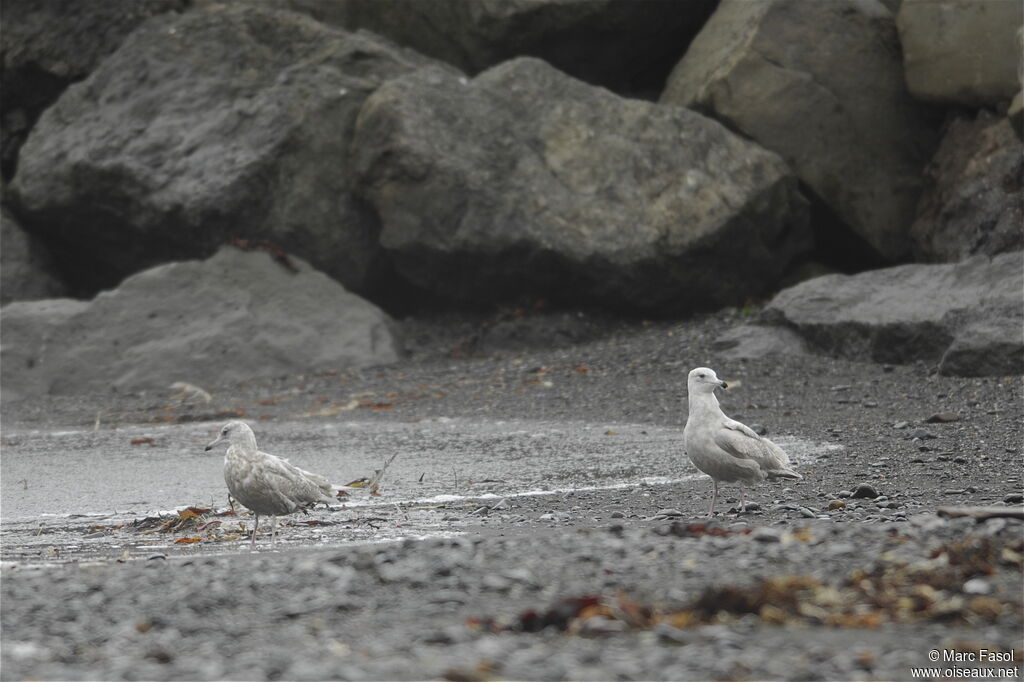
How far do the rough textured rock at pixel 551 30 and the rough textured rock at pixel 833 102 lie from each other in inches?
67.4

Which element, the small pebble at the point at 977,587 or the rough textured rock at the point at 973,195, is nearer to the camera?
the small pebble at the point at 977,587

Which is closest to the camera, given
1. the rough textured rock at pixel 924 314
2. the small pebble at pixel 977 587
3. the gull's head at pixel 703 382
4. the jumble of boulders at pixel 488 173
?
the small pebble at pixel 977 587

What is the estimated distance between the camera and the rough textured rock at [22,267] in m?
16.7

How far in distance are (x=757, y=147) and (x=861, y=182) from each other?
5.13 feet

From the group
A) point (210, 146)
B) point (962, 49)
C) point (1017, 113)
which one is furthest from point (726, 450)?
point (210, 146)

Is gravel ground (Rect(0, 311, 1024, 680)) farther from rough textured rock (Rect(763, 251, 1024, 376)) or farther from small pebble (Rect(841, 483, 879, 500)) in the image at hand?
rough textured rock (Rect(763, 251, 1024, 376))

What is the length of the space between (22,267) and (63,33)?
3.72 metres

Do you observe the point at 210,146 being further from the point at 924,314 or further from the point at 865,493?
the point at 865,493

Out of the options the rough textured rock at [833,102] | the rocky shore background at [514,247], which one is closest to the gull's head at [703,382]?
the rocky shore background at [514,247]

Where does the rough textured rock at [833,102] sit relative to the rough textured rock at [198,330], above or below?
above

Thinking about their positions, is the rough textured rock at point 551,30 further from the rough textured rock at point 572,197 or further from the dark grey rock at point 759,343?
the dark grey rock at point 759,343

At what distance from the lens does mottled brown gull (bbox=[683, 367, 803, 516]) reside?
670 cm

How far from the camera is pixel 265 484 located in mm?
6520

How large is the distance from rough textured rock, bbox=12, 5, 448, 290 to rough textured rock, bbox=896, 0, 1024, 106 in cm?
616
